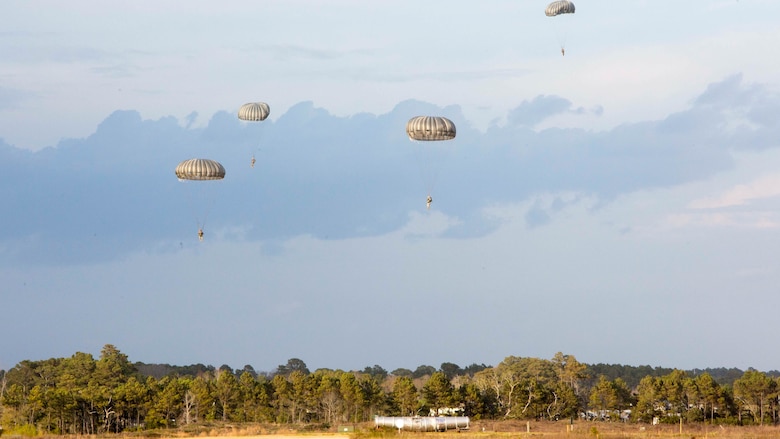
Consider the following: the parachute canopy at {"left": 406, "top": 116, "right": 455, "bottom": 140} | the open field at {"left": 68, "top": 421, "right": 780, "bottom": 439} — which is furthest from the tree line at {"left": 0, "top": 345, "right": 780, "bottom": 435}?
the parachute canopy at {"left": 406, "top": 116, "right": 455, "bottom": 140}

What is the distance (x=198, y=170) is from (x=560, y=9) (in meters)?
38.7

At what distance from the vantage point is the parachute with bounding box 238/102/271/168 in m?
118

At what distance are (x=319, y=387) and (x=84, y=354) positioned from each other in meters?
37.5

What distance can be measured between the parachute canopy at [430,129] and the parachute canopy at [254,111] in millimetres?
23457

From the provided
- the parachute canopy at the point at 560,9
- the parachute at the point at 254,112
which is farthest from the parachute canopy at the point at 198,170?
the parachute canopy at the point at 560,9

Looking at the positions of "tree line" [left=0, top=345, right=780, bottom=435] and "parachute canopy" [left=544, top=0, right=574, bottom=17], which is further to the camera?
"tree line" [left=0, top=345, right=780, bottom=435]

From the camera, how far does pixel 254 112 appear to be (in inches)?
4690

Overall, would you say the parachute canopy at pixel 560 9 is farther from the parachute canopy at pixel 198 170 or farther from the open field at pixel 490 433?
the open field at pixel 490 433

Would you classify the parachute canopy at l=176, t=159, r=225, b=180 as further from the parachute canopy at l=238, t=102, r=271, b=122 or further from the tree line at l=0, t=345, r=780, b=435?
the tree line at l=0, t=345, r=780, b=435

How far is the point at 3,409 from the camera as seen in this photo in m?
115

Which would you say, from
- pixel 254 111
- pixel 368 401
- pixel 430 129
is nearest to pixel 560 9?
pixel 430 129

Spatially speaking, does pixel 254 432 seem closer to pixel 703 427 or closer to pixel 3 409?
pixel 3 409

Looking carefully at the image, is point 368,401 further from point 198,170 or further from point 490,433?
point 198,170

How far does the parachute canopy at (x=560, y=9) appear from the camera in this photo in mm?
111625
